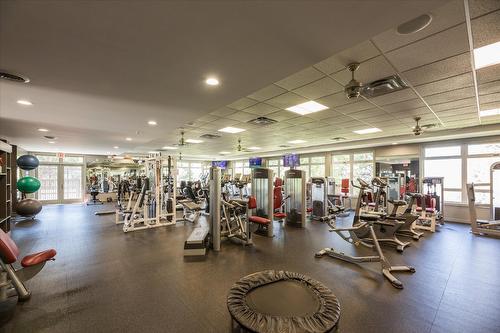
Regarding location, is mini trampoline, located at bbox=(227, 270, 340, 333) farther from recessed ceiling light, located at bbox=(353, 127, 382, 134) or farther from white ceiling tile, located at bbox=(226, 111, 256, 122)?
recessed ceiling light, located at bbox=(353, 127, 382, 134)

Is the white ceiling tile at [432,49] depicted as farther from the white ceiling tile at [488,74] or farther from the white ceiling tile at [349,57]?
the white ceiling tile at [488,74]

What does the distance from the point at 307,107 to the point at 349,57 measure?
76.8 inches

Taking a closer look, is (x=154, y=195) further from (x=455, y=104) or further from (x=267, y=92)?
(x=455, y=104)

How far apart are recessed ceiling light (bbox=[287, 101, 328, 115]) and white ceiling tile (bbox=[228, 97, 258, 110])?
0.92m

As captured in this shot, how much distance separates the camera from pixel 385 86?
340 centimetres

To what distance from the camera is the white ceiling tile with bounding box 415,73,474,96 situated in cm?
317

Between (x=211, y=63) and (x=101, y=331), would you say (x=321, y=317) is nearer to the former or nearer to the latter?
(x=101, y=331)

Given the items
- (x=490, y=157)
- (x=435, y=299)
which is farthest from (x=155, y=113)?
(x=490, y=157)

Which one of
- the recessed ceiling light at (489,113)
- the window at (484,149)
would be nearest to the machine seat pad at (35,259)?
the recessed ceiling light at (489,113)

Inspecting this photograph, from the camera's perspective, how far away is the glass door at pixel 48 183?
37.4 ft

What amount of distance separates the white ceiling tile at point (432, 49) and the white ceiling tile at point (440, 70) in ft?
0.48

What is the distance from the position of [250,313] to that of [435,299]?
256 cm

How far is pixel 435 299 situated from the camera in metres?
2.69

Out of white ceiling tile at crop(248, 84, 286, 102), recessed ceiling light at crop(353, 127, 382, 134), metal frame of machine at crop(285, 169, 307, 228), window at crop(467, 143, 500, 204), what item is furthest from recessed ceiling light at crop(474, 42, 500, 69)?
window at crop(467, 143, 500, 204)
